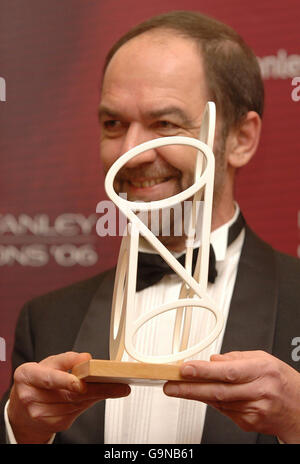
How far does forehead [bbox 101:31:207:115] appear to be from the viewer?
4.75 ft

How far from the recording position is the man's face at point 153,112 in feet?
4.73

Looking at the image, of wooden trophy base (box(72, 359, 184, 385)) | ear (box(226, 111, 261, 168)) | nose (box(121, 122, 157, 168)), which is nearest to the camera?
wooden trophy base (box(72, 359, 184, 385))

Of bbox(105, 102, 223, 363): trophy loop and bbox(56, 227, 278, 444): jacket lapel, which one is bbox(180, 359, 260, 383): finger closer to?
bbox(105, 102, 223, 363): trophy loop

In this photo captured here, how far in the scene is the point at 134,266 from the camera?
993 millimetres

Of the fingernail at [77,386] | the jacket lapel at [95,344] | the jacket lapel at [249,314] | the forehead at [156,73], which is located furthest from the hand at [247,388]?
the forehead at [156,73]

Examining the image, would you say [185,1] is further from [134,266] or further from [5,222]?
[134,266]

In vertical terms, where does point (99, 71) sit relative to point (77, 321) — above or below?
above

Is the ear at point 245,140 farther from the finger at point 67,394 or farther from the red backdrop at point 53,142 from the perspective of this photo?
the finger at point 67,394

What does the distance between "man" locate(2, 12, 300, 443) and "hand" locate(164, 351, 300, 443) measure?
0.52 ft

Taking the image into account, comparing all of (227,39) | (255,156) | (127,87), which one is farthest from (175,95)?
(255,156)

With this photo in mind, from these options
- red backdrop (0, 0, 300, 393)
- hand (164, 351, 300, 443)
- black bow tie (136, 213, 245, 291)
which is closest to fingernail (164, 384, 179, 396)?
hand (164, 351, 300, 443)

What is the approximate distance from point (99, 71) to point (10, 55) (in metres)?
0.20

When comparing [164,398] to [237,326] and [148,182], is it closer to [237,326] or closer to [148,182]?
[237,326]

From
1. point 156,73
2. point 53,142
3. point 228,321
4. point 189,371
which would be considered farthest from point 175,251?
point 189,371
